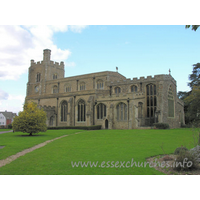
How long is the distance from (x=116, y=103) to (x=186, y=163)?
27464mm

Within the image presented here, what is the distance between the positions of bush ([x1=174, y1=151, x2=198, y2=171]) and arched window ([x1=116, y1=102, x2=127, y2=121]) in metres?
26.2

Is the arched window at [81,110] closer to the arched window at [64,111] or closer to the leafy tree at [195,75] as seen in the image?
the arched window at [64,111]

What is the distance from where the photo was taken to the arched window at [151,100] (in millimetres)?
37125

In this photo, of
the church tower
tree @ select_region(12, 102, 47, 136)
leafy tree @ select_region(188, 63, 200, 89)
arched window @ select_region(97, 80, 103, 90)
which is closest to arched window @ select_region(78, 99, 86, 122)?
arched window @ select_region(97, 80, 103, 90)

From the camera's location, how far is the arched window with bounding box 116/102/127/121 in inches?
1384

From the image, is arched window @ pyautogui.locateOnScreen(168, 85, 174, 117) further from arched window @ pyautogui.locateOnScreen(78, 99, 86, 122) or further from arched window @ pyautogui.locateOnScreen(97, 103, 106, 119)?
arched window @ pyautogui.locateOnScreen(78, 99, 86, 122)

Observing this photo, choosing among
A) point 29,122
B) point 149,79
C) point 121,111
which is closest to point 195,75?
point 149,79

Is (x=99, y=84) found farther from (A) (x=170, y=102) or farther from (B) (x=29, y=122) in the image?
(B) (x=29, y=122)

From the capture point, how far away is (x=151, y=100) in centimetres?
3769

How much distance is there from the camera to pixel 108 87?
1704 inches

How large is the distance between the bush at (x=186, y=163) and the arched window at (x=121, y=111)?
26.2 m

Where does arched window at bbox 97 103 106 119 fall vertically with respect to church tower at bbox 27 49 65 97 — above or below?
below

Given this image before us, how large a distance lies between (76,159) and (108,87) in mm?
33468

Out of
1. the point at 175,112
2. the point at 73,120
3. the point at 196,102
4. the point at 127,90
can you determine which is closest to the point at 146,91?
the point at 127,90
